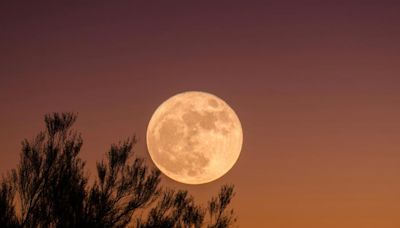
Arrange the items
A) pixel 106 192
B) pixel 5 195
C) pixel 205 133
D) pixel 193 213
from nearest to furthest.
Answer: pixel 5 195 < pixel 106 192 < pixel 193 213 < pixel 205 133

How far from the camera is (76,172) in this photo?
71.1 ft

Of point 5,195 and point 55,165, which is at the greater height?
point 55,165

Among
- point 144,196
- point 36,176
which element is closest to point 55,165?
point 36,176

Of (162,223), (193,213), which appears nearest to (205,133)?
(193,213)

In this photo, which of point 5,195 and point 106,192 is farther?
point 106,192

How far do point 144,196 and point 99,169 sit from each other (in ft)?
6.54

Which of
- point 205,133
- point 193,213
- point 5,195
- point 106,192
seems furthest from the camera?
point 205,133

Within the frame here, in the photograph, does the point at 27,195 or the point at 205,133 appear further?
the point at 205,133

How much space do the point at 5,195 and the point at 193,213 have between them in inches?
343

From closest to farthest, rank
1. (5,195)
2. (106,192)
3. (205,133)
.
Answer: (5,195), (106,192), (205,133)

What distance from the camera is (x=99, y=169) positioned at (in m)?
22.2

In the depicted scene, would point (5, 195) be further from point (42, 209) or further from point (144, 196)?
point (144, 196)

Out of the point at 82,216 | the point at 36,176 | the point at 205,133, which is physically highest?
the point at 205,133

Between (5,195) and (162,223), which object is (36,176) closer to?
(5,195)
